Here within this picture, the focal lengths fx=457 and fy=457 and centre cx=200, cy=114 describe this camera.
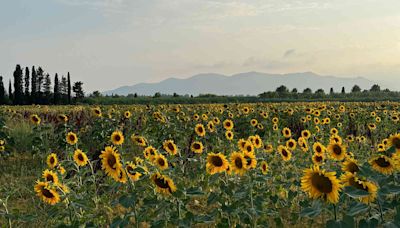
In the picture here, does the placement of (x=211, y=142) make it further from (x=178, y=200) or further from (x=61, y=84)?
(x=61, y=84)

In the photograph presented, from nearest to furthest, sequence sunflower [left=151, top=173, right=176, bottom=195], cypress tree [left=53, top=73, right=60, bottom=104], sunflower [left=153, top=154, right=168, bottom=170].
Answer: sunflower [left=151, top=173, right=176, bottom=195], sunflower [left=153, top=154, right=168, bottom=170], cypress tree [left=53, top=73, right=60, bottom=104]

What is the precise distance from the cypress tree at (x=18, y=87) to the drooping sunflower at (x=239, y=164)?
45.1 metres

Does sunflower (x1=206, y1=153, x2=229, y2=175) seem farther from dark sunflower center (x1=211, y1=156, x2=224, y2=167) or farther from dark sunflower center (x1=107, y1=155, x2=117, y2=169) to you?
dark sunflower center (x1=107, y1=155, x2=117, y2=169)

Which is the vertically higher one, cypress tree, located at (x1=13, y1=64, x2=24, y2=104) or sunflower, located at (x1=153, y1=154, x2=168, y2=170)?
cypress tree, located at (x1=13, y1=64, x2=24, y2=104)

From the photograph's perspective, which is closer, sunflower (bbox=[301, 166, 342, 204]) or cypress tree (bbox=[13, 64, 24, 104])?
sunflower (bbox=[301, 166, 342, 204])

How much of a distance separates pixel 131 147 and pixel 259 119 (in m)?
4.29

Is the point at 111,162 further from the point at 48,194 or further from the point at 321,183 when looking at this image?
the point at 321,183

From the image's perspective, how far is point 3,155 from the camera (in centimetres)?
927

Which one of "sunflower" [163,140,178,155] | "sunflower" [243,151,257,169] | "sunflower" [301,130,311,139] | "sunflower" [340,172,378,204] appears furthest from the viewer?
"sunflower" [301,130,311,139]

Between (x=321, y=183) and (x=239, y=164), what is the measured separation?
1467 millimetres

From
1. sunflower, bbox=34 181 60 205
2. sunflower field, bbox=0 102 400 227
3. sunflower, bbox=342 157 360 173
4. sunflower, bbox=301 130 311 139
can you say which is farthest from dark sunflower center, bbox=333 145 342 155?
sunflower, bbox=34 181 60 205

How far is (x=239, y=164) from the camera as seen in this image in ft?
13.3

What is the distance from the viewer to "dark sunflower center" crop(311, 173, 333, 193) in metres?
2.62

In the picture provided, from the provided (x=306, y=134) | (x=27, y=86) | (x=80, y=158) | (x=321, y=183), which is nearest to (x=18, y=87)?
(x=27, y=86)
